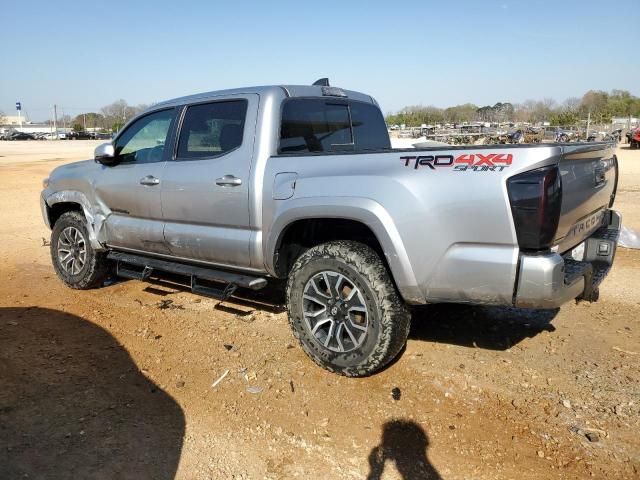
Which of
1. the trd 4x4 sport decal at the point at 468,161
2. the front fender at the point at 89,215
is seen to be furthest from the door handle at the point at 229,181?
the front fender at the point at 89,215

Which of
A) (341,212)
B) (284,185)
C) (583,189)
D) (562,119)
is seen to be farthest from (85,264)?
(562,119)

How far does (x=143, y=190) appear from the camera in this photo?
4941 mm

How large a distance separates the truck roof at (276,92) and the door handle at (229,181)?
27.2 inches

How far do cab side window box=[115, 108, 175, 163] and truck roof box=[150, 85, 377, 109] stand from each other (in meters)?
0.13

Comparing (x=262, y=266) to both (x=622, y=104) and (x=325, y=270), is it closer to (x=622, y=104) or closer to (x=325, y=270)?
(x=325, y=270)

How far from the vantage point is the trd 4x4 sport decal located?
2936mm

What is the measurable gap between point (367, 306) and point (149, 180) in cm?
243

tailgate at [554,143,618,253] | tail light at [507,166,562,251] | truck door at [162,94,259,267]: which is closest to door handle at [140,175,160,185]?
truck door at [162,94,259,267]

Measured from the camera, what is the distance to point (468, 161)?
119 inches

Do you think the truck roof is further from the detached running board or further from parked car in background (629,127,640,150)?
parked car in background (629,127,640,150)

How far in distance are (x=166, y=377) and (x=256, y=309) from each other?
1496 mm

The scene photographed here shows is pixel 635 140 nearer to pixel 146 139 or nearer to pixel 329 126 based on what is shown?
pixel 329 126

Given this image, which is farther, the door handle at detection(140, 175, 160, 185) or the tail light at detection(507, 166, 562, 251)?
the door handle at detection(140, 175, 160, 185)

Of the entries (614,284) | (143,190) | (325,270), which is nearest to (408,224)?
(325,270)
